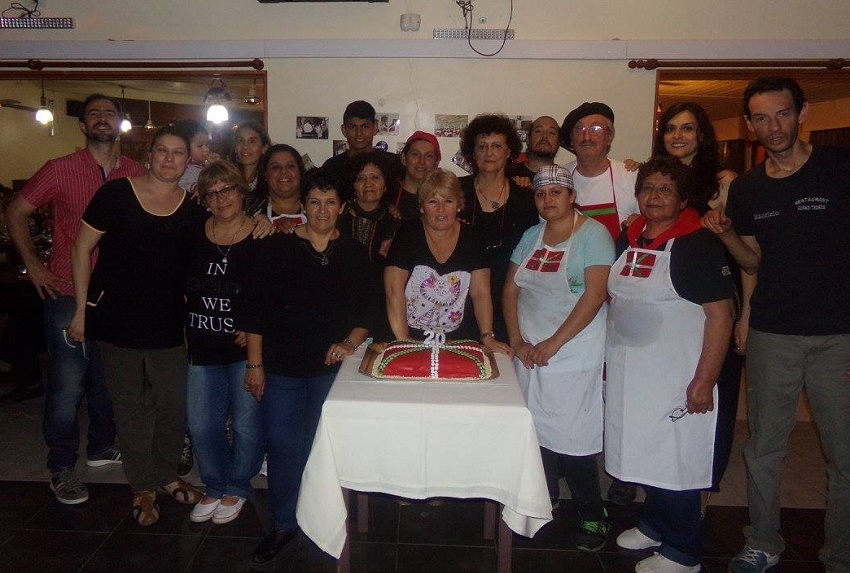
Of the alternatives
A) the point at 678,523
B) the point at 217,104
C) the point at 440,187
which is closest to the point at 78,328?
the point at 440,187

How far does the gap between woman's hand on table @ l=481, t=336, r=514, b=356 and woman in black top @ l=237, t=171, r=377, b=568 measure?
514 millimetres

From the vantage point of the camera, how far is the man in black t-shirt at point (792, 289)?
7.59 ft

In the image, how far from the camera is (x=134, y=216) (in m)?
2.67

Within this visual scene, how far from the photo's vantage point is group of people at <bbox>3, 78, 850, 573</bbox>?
236 centimetres

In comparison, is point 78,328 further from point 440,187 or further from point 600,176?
point 600,176

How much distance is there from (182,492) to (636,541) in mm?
2155

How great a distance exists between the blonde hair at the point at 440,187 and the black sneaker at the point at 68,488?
2.23 meters

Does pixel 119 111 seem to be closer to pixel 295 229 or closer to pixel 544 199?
pixel 295 229

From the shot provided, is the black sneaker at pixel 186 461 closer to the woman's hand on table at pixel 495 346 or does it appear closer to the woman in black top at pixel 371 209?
the woman in black top at pixel 371 209

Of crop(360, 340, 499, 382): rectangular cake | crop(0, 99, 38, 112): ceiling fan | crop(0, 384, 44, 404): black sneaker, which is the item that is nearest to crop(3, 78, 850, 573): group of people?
crop(360, 340, 499, 382): rectangular cake

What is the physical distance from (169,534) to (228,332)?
98 cm

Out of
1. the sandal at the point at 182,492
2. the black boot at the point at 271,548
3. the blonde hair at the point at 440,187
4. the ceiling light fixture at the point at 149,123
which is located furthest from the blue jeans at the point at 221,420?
the ceiling light fixture at the point at 149,123

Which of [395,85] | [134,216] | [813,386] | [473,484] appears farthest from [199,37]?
[813,386]

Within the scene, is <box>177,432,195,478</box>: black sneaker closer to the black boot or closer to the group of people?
the group of people
